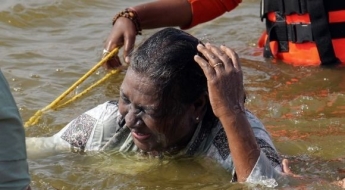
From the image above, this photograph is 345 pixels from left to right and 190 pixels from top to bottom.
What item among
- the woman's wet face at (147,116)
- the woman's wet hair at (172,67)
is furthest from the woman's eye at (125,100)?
the woman's wet hair at (172,67)

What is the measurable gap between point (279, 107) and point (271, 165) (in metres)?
1.39

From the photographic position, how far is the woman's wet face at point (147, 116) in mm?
4105

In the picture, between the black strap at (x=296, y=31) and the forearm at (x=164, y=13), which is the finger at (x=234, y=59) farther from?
the black strap at (x=296, y=31)

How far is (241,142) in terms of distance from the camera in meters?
4.06

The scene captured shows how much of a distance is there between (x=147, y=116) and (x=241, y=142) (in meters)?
0.43

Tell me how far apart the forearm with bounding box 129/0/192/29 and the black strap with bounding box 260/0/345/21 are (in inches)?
21.9

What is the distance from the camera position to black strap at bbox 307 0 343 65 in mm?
5891

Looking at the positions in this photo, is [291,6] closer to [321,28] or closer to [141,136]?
[321,28]

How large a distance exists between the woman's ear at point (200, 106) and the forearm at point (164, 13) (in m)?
1.47

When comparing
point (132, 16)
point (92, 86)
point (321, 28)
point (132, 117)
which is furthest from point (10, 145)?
point (321, 28)

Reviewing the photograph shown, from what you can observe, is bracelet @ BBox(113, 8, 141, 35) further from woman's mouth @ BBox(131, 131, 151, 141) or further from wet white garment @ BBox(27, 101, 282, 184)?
woman's mouth @ BBox(131, 131, 151, 141)

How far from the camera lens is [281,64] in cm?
627

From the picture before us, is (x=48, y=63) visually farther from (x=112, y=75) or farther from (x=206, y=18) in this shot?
(x=206, y=18)

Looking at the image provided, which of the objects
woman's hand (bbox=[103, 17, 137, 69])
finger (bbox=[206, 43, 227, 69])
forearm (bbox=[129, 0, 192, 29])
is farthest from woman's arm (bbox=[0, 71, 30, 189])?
forearm (bbox=[129, 0, 192, 29])
